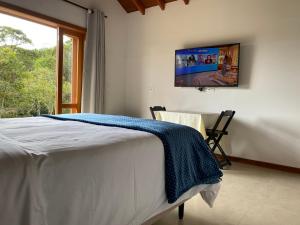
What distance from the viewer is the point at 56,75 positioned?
13.3ft

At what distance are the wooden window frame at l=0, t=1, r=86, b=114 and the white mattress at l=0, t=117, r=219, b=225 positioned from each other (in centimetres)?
247

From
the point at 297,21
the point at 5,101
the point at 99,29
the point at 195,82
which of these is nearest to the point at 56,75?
the point at 5,101

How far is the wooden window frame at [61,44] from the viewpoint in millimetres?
3498

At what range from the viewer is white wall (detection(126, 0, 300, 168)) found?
342cm

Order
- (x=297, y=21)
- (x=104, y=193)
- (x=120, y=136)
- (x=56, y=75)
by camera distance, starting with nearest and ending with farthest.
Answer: (x=104, y=193)
(x=120, y=136)
(x=297, y=21)
(x=56, y=75)

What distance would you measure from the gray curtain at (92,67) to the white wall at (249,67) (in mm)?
1045

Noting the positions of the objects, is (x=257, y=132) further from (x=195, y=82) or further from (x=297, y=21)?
(x=297, y=21)

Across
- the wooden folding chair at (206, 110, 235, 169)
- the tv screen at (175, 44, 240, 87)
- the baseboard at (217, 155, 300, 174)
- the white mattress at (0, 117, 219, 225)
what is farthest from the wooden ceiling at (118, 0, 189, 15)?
the white mattress at (0, 117, 219, 225)

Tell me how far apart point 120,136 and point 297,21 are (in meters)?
Result: 3.12

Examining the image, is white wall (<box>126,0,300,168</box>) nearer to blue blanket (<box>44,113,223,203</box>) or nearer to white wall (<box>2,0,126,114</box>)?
white wall (<box>2,0,126,114</box>)

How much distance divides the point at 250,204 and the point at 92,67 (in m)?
3.24

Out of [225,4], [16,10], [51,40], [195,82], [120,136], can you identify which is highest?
[225,4]

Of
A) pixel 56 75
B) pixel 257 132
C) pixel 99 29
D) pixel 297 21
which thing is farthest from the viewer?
pixel 99 29

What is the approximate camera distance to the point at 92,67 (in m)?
4.37
